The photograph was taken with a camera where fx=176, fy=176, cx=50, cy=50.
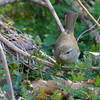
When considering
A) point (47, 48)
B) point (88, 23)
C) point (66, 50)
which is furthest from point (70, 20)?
point (66, 50)

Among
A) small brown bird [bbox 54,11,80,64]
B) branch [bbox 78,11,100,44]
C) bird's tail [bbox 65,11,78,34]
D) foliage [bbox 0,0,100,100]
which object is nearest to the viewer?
foliage [bbox 0,0,100,100]

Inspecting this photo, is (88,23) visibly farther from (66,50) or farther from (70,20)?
(66,50)

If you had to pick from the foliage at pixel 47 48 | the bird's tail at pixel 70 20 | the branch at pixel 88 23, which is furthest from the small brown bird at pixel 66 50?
the branch at pixel 88 23

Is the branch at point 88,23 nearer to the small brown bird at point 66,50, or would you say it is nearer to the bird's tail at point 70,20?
the bird's tail at point 70,20

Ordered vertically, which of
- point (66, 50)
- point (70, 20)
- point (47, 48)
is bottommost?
Result: point (47, 48)

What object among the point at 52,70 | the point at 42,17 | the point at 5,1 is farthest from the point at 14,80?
the point at 42,17

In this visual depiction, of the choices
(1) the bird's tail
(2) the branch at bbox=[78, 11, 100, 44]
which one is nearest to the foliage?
(2) the branch at bbox=[78, 11, 100, 44]

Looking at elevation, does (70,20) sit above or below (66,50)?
above

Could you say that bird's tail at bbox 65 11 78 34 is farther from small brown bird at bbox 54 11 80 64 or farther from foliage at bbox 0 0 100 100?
foliage at bbox 0 0 100 100

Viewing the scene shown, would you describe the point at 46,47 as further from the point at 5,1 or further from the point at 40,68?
the point at 40,68

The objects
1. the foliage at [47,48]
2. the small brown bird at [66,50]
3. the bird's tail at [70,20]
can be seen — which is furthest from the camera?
the bird's tail at [70,20]

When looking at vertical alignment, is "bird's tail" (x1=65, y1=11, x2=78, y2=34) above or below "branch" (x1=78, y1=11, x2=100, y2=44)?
above

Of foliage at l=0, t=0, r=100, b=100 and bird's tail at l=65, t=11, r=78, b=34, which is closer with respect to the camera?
foliage at l=0, t=0, r=100, b=100

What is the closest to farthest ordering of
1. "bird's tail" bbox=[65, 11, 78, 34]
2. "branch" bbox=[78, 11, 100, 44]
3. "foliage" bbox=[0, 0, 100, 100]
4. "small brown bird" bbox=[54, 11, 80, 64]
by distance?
"foliage" bbox=[0, 0, 100, 100] → "small brown bird" bbox=[54, 11, 80, 64] → "bird's tail" bbox=[65, 11, 78, 34] → "branch" bbox=[78, 11, 100, 44]
